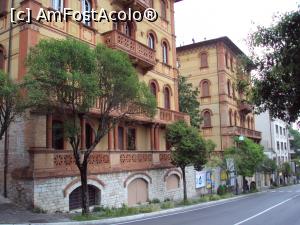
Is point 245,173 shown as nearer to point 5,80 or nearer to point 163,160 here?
point 163,160

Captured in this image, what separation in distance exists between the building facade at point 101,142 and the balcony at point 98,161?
44mm

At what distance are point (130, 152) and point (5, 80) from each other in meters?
10.6

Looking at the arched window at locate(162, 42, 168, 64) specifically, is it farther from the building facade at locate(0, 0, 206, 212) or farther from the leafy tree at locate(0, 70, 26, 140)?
the leafy tree at locate(0, 70, 26, 140)

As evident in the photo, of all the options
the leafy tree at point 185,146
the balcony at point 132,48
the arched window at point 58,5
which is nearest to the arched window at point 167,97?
the balcony at point 132,48

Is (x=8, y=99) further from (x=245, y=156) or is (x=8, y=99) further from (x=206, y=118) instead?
(x=206, y=118)

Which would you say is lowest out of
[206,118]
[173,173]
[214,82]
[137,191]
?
[137,191]

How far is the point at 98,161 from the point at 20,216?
611 cm

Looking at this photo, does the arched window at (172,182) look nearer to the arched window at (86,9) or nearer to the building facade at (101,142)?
the building facade at (101,142)

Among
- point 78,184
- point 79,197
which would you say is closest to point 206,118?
point 79,197

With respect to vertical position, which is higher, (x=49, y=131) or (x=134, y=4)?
(x=134, y=4)

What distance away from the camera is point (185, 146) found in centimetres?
2520

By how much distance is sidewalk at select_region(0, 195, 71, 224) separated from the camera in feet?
49.0

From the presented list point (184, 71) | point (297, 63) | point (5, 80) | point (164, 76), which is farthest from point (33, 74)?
point (184, 71)

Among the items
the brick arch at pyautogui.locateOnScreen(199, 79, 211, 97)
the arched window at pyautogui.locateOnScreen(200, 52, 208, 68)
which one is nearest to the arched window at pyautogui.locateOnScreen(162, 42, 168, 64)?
the arched window at pyautogui.locateOnScreen(200, 52, 208, 68)
